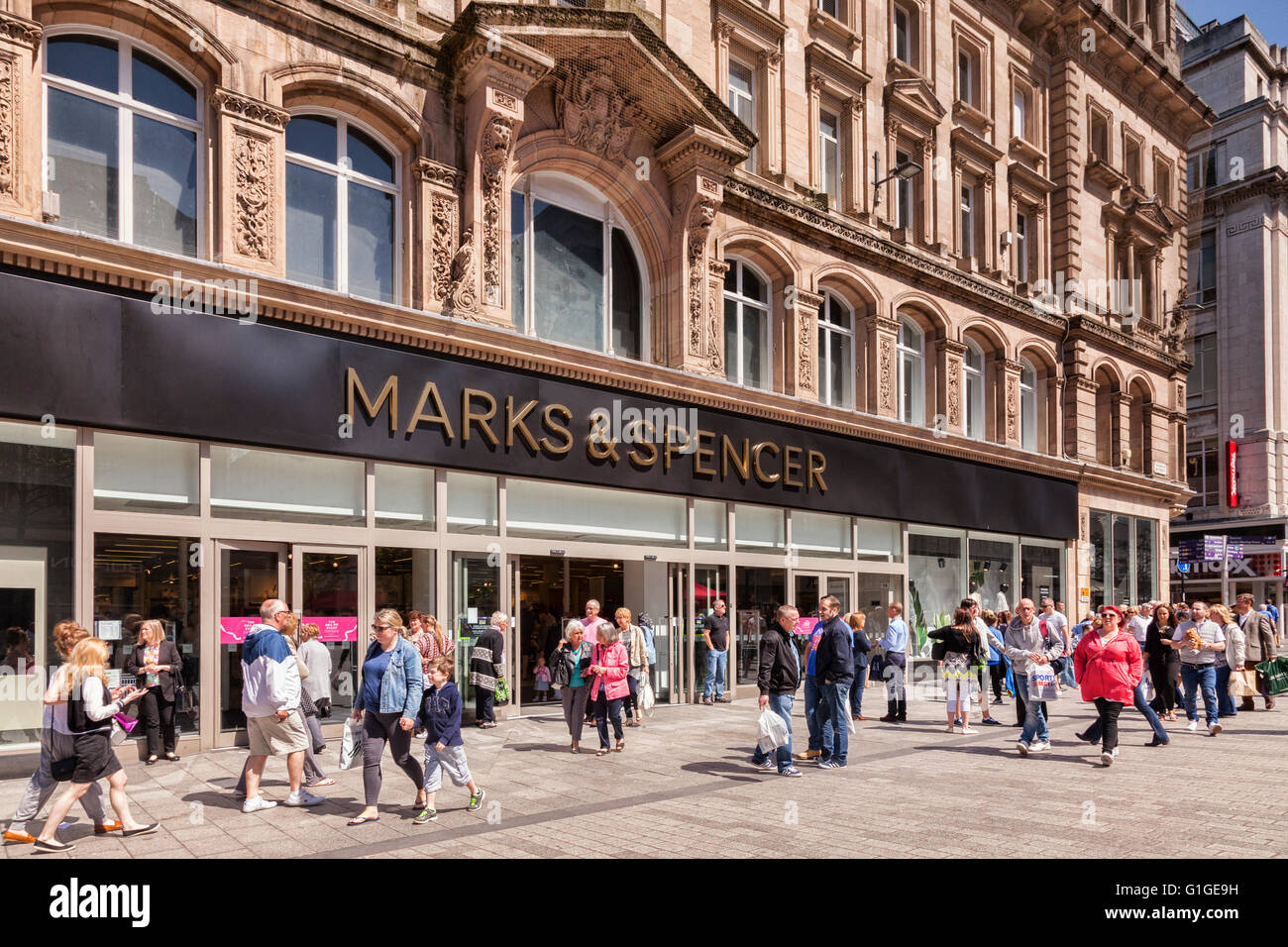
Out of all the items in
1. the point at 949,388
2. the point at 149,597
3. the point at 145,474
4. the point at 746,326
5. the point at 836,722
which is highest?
the point at 746,326

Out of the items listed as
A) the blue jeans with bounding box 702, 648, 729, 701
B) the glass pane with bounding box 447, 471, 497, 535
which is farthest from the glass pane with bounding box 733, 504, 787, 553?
the glass pane with bounding box 447, 471, 497, 535

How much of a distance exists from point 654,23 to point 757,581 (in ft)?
34.9

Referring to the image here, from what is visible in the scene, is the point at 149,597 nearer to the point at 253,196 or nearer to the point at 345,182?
the point at 253,196

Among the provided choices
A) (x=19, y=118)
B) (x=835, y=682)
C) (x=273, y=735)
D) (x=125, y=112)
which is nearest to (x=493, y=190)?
(x=125, y=112)

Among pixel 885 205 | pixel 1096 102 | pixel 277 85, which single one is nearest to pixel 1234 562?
pixel 1096 102

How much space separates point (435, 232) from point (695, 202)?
5.28 metres

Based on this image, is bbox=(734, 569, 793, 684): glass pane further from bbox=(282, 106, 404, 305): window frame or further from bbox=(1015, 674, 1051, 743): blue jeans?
bbox=(282, 106, 404, 305): window frame

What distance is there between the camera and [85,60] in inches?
473

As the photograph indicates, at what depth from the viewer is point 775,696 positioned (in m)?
10.7

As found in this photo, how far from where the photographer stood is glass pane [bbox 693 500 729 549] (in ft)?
59.5

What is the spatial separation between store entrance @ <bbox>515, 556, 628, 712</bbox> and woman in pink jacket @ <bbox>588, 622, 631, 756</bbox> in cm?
454

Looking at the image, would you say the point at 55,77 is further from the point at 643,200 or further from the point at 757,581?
the point at 757,581

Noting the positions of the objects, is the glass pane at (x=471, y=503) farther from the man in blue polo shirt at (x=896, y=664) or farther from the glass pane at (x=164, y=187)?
the man in blue polo shirt at (x=896, y=664)

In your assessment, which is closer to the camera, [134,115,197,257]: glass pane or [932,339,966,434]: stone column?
[134,115,197,257]: glass pane
